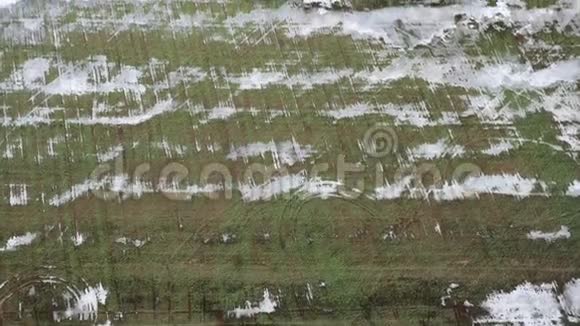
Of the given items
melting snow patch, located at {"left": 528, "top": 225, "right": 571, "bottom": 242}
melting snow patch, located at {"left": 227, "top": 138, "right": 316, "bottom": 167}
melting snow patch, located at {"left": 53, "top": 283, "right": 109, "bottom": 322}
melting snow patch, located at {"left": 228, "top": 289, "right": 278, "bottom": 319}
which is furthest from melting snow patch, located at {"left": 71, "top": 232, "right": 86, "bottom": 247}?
melting snow patch, located at {"left": 528, "top": 225, "right": 571, "bottom": 242}

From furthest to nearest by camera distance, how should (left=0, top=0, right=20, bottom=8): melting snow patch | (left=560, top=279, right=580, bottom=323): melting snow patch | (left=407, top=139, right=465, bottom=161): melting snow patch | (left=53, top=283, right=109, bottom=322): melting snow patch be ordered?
(left=0, top=0, right=20, bottom=8): melting snow patch
(left=407, top=139, right=465, bottom=161): melting snow patch
(left=560, top=279, right=580, bottom=323): melting snow patch
(left=53, top=283, right=109, bottom=322): melting snow patch

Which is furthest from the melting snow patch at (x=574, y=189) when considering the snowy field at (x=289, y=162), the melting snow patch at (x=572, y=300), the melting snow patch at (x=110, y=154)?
the melting snow patch at (x=110, y=154)

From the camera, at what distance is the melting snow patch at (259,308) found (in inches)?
310

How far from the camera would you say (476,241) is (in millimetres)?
8695

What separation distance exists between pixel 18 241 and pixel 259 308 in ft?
9.47

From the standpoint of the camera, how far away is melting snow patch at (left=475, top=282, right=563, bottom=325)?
8211 mm

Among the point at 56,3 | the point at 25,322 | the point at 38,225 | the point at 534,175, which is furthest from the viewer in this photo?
the point at 56,3

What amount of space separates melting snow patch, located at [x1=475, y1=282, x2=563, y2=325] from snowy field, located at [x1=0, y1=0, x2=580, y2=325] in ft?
0.08

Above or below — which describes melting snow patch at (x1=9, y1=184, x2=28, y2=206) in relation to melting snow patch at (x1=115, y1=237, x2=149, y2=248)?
above

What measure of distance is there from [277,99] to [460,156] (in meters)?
2.60

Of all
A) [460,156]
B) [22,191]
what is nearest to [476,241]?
[460,156]

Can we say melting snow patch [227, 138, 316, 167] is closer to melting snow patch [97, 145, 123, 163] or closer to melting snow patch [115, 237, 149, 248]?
melting snow patch [97, 145, 123, 163]

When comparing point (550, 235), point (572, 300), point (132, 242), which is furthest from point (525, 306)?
point (132, 242)

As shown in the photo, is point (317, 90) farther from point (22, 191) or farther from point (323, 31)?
point (22, 191)
